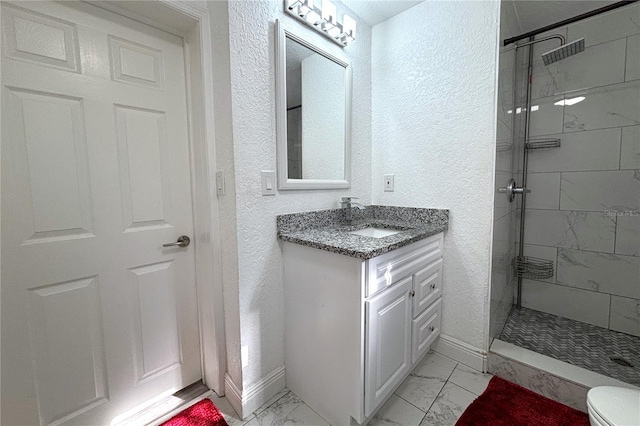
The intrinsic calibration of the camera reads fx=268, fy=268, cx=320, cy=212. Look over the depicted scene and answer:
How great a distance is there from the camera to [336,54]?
1.65 m

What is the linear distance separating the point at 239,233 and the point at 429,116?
1365 millimetres

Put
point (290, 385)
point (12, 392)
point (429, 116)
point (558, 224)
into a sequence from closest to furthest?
point (12, 392), point (290, 385), point (429, 116), point (558, 224)

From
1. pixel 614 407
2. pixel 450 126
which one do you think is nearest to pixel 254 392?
pixel 614 407

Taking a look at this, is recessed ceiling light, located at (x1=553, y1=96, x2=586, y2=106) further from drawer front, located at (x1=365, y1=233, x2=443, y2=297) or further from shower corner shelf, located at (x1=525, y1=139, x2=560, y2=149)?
drawer front, located at (x1=365, y1=233, x2=443, y2=297)

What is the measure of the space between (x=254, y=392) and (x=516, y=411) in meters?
1.27

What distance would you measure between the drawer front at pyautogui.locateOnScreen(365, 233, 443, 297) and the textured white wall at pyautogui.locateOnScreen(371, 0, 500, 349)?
221 mm

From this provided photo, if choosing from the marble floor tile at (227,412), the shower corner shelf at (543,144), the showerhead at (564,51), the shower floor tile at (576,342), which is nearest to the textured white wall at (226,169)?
the marble floor tile at (227,412)

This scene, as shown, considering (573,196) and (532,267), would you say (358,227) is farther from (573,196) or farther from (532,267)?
(573,196)

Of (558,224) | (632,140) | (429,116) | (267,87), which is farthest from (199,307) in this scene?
(632,140)

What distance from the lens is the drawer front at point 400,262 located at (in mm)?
1107

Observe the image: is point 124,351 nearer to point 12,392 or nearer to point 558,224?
point 12,392

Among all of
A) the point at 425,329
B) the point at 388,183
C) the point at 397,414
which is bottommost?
the point at 397,414

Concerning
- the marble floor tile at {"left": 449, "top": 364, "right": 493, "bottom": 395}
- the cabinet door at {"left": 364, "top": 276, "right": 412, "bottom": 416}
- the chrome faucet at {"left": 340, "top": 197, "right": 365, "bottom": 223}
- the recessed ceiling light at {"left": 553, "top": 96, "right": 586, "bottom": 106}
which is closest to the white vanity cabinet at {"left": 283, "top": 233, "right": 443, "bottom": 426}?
the cabinet door at {"left": 364, "top": 276, "right": 412, "bottom": 416}

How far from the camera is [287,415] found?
130 cm
